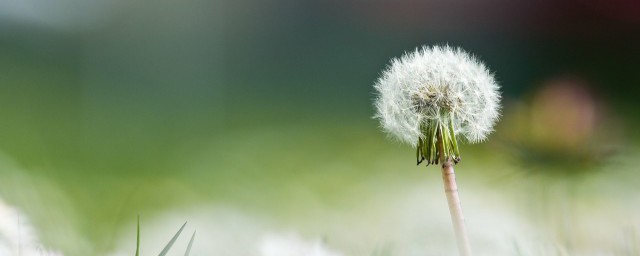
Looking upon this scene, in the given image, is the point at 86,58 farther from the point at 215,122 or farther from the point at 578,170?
the point at 578,170

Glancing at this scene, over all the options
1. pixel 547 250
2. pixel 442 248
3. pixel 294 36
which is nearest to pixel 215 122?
pixel 294 36

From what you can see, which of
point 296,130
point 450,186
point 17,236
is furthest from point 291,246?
point 17,236

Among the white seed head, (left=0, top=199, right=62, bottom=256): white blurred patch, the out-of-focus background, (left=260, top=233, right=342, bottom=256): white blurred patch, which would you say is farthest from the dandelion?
(left=0, top=199, right=62, bottom=256): white blurred patch

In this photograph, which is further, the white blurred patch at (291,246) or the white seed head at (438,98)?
the white blurred patch at (291,246)

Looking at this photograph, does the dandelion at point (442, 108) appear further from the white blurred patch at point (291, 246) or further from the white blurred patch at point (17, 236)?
the white blurred patch at point (17, 236)

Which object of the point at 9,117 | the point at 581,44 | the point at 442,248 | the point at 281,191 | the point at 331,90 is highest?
the point at 581,44

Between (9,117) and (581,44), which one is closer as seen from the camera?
(9,117)

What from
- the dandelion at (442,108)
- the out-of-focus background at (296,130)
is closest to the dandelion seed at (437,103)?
the dandelion at (442,108)

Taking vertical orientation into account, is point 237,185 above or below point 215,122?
below
